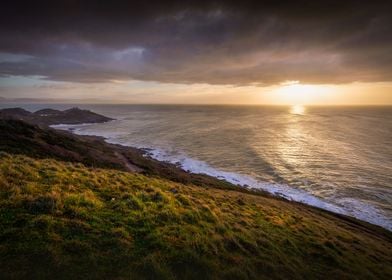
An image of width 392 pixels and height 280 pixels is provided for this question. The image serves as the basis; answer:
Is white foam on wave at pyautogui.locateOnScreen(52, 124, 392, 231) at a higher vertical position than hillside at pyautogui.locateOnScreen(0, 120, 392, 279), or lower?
lower

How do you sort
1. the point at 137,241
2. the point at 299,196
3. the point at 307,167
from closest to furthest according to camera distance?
the point at 137,241 < the point at 299,196 < the point at 307,167

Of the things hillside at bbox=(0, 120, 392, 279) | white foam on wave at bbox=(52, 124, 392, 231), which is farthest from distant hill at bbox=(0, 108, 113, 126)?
hillside at bbox=(0, 120, 392, 279)

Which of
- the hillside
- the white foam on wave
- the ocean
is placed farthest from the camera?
the ocean

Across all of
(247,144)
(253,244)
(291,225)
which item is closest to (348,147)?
(247,144)

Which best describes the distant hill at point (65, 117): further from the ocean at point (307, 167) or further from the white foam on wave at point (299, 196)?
the white foam on wave at point (299, 196)

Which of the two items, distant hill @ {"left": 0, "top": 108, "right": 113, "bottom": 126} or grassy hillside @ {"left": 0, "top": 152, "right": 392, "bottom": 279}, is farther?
distant hill @ {"left": 0, "top": 108, "right": 113, "bottom": 126}

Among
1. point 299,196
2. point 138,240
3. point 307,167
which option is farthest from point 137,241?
point 307,167

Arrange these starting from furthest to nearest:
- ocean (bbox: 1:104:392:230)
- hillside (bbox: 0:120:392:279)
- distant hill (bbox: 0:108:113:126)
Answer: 1. distant hill (bbox: 0:108:113:126)
2. ocean (bbox: 1:104:392:230)
3. hillside (bbox: 0:120:392:279)

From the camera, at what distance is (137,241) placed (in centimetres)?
928

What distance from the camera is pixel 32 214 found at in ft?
30.8

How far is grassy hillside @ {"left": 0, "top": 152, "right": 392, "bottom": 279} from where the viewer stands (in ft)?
25.0

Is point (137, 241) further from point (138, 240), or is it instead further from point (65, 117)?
point (65, 117)

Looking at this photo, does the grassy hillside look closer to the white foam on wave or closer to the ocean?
the white foam on wave

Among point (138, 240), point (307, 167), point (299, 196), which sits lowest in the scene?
point (299, 196)
